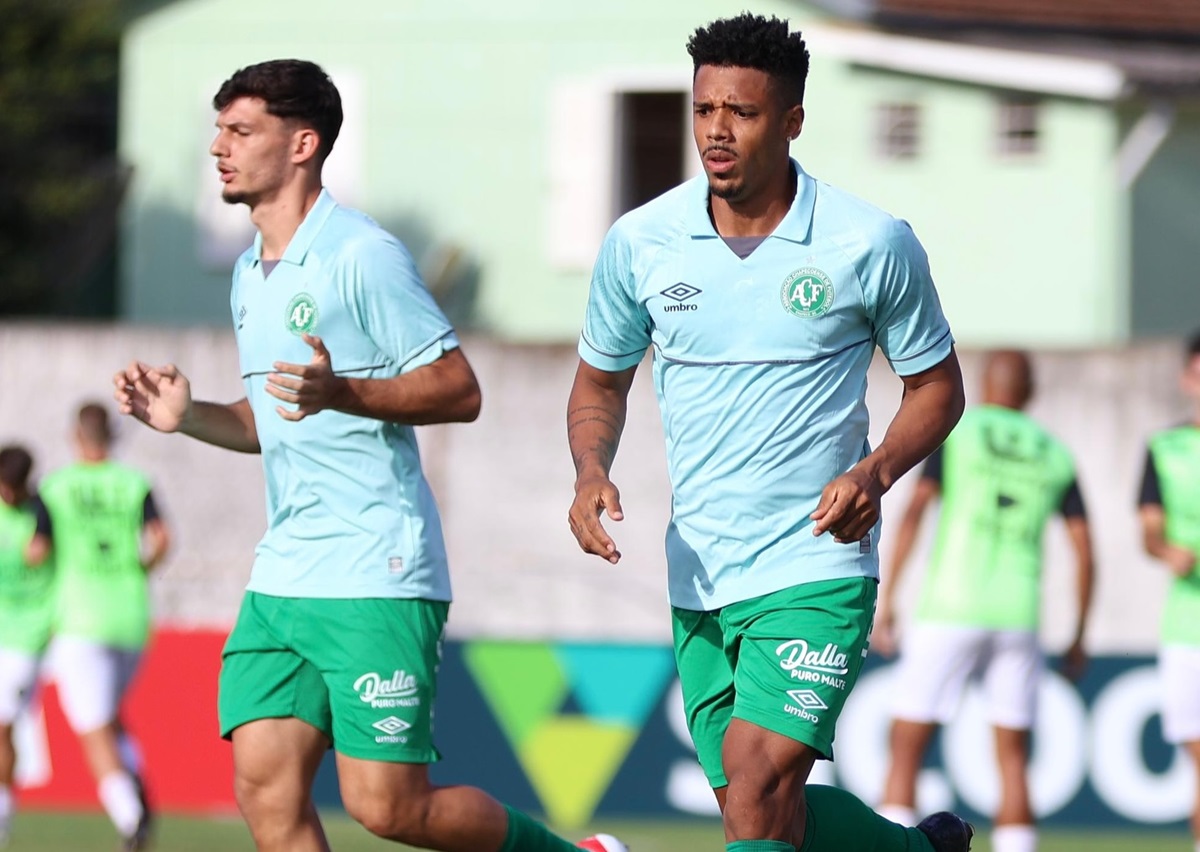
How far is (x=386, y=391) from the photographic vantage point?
6.05 m

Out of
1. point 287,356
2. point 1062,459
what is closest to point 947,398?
point 287,356

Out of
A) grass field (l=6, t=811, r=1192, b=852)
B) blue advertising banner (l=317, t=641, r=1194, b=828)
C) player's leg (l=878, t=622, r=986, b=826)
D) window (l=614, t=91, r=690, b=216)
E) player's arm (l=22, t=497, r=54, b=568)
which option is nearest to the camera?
player's leg (l=878, t=622, r=986, b=826)

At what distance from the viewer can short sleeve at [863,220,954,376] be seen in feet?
18.8

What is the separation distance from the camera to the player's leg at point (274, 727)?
6.15 m

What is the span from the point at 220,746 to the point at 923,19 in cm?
1016

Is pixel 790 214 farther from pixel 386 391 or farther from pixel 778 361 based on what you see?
pixel 386 391

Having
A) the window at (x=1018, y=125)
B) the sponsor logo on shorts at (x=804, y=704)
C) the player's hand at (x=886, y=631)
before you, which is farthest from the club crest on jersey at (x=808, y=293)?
the window at (x=1018, y=125)

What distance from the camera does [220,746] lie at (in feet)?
42.9

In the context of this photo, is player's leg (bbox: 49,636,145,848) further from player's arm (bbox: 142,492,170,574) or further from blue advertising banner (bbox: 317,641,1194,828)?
blue advertising banner (bbox: 317,641,1194,828)

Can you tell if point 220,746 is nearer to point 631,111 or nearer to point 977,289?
point 977,289

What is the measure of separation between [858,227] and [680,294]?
1.53ft

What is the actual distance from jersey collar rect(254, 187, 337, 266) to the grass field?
17.2 feet

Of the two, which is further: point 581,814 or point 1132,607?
point 1132,607

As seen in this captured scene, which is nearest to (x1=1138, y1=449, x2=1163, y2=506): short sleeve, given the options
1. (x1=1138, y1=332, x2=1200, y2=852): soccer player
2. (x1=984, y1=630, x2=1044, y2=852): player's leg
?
(x1=1138, y1=332, x2=1200, y2=852): soccer player
